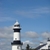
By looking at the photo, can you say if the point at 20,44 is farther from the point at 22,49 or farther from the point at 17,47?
the point at 22,49

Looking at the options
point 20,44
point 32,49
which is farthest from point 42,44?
point 20,44

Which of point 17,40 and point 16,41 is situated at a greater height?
point 17,40

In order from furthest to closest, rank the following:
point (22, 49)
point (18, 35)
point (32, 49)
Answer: point (32, 49), point (22, 49), point (18, 35)

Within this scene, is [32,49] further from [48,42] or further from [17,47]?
[17,47]

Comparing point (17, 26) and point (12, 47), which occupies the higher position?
point (17, 26)

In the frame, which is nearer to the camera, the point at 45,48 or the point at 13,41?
the point at 13,41

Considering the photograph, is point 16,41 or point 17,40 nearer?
point 17,40

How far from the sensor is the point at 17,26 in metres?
84.5

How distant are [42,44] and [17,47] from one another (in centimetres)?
1616

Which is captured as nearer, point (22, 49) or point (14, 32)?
point (14, 32)

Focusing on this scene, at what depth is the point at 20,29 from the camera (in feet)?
275

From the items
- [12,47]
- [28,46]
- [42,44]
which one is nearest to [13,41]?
[12,47]

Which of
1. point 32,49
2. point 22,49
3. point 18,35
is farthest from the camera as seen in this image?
point 32,49

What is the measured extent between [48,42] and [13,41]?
11.6 metres
